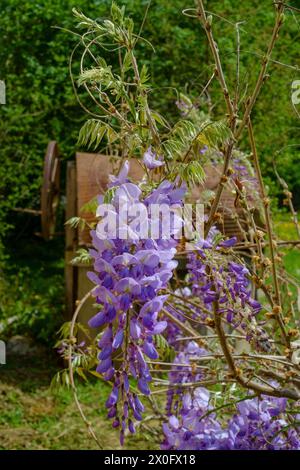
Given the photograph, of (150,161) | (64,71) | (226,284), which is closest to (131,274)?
(150,161)

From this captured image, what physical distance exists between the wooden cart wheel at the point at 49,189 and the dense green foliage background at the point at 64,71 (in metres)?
0.48

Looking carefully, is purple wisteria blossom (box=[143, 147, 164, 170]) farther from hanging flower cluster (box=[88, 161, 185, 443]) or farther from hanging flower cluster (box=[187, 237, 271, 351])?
hanging flower cluster (box=[187, 237, 271, 351])

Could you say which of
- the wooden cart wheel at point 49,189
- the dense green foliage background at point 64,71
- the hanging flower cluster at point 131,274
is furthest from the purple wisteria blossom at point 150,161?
the dense green foliage background at point 64,71

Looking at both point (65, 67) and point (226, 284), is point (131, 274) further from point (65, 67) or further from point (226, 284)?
point (65, 67)

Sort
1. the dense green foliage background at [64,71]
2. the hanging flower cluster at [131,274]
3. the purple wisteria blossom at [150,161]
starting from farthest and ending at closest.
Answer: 1. the dense green foliage background at [64,71]
2. the purple wisteria blossom at [150,161]
3. the hanging flower cluster at [131,274]

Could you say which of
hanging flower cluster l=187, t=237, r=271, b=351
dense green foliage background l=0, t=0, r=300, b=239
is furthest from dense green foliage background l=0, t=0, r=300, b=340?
hanging flower cluster l=187, t=237, r=271, b=351

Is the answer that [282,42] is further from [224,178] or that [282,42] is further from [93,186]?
[224,178]

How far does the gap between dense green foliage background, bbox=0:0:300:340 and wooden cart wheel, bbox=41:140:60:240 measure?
0.48 m

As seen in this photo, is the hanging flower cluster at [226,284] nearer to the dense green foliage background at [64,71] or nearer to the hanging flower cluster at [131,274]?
the hanging flower cluster at [131,274]

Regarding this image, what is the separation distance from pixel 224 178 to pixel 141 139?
164 mm

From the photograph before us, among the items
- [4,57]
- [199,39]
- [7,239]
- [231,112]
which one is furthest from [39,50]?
[231,112]

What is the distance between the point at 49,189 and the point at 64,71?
1528mm

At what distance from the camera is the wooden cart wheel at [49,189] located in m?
4.21

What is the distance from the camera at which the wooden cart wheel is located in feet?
13.8
